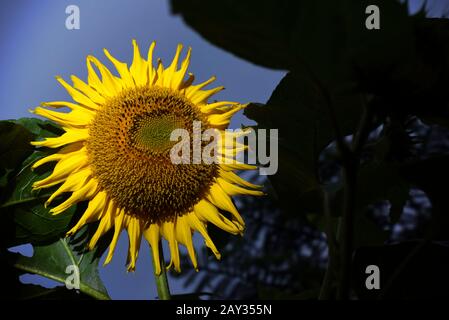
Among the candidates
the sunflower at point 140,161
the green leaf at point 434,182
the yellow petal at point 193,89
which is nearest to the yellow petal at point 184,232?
the sunflower at point 140,161

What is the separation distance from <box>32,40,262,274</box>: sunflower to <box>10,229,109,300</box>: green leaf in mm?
20

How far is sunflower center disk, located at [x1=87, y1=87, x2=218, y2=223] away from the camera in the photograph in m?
0.46

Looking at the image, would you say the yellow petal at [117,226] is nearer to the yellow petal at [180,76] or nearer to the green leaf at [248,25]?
the yellow petal at [180,76]

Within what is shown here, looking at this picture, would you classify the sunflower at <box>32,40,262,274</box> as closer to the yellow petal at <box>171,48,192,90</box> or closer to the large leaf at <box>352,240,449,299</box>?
the yellow petal at <box>171,48,192,90</box>

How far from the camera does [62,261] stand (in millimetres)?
498

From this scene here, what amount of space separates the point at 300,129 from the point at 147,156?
12cm

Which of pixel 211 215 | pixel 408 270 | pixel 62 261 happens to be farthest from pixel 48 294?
pixel 408 270

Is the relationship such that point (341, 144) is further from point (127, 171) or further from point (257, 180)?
point (257, 180)

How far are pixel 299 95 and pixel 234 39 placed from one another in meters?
0.17

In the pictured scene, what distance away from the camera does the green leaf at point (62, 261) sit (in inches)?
19.2

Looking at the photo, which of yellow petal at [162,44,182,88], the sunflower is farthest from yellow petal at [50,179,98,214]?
yellow petal at [162,44,182,88]

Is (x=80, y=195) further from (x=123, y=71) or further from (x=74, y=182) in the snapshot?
(x=123, y=71)

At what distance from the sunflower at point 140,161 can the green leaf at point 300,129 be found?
0.04 meters

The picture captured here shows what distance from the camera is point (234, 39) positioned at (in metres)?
0.26
